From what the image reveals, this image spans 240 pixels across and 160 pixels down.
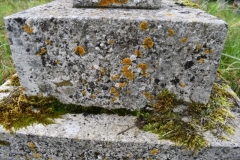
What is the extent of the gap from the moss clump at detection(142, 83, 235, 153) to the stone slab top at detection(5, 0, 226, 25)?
1.56 feet

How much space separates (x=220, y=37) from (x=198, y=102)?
45 centimetres

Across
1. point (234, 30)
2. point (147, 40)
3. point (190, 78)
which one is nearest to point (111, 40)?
point (147, 40)

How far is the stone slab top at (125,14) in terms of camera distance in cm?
125

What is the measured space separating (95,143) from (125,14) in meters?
0.81

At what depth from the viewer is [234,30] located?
3135 mm

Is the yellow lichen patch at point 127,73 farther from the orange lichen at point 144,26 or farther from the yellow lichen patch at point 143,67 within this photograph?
the orange lichen at point 144,26

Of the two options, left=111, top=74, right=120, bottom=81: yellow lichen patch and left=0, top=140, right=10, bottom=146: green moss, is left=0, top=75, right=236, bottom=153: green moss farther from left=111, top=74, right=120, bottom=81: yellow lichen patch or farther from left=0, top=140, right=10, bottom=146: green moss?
left=111, top=74, right=120, bottom=81: yellow lichen patch

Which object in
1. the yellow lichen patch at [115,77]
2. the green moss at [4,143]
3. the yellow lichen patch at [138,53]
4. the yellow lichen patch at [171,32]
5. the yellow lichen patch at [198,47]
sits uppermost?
the yellow lichen patch at [171,32]

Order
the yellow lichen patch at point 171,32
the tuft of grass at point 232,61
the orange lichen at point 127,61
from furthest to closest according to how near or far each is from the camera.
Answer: the tuft of grass at point 232,61, the orange lichen at point 127,61, the yellow lichen patch at point 171,32

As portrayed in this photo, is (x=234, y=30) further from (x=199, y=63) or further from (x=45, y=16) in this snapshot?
→ (x=45, y=16)

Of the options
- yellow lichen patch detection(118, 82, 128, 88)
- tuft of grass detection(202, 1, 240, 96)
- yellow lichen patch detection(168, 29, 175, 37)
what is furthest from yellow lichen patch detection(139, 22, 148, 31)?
tuft of grass detection(202, 1, 240, 96)

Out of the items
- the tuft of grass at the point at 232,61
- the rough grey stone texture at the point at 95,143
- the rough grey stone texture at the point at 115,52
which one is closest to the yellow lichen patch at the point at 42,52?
the rough grey stone texture at the point at 115,52

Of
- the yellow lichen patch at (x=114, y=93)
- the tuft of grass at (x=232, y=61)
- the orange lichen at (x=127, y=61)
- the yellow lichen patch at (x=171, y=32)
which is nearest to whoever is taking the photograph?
the yellow lichen patch at (x=171, y=32)

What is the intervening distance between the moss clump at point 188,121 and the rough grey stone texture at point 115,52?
0.07m
